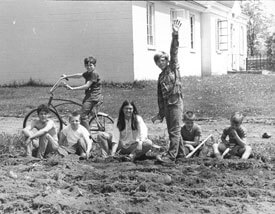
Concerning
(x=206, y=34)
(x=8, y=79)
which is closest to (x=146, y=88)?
(x=8, y=79)

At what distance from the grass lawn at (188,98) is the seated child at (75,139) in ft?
16.6

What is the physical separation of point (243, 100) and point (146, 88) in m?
3.62

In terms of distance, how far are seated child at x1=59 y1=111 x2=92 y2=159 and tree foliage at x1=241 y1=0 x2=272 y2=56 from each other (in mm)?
40061

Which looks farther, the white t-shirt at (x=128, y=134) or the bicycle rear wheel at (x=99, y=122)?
the bicycle rear wheel at (x=99, y=122)

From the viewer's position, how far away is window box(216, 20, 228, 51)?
29.4m

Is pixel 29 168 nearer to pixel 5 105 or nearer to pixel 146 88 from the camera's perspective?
pixel 5 105

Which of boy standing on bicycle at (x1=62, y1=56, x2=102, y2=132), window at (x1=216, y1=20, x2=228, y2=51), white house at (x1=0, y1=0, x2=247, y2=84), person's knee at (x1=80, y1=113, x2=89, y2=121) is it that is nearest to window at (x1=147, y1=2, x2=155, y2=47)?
white house at (x1=0, y1=0, x2=247, y2=84)

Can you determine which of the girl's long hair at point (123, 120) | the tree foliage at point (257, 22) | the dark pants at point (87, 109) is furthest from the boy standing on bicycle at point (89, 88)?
the tree foliage at point (257, 22)

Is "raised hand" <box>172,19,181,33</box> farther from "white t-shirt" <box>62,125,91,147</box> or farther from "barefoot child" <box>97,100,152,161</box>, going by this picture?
"white t-shirt" <box>62,125,91,147</box>

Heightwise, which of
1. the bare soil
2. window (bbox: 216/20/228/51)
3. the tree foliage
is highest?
the tree foliage

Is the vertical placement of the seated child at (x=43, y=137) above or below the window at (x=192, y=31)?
below

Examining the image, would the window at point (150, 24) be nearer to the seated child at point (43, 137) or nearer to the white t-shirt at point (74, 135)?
the white t-shirt at point (74, 135)

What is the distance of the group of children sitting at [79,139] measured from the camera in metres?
7.59

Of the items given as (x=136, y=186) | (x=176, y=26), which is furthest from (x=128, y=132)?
(x=136, y=186)
